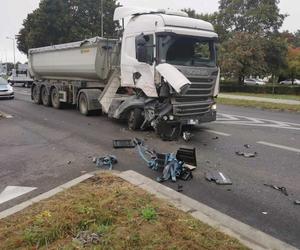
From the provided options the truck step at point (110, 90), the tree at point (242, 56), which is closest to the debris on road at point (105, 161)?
the truck step at point (110, 90)

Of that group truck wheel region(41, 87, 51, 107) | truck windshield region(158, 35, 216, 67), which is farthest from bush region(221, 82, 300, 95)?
truck windshield region(158, 35, 216, 67)

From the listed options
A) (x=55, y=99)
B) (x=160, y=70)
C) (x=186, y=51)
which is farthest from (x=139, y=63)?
(x=55, y=99)

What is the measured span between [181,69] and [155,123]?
158 cm

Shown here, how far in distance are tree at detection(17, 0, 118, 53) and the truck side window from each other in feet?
134

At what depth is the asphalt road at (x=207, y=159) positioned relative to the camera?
5805 mm

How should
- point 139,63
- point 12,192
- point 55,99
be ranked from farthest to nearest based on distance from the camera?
point 55,99, point 139,63, point 12,192

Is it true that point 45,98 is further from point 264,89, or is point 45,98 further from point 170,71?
point 264,89

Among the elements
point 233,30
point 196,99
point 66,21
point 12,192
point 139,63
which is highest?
point 66,21

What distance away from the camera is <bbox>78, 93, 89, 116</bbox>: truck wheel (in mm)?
15844

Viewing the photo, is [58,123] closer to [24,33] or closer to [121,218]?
[121,218]

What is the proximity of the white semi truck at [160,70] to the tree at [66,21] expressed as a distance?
3918 centimetres

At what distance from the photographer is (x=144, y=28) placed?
456 inches

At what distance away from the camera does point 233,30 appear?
4984 cm

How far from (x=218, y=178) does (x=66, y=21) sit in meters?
48.4
